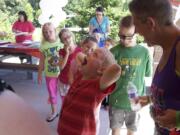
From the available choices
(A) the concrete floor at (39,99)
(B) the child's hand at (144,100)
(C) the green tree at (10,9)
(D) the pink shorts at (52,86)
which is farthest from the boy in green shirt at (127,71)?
(C) the green tree at (10,9)

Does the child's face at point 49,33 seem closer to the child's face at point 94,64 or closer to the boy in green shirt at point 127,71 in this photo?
the boy in green shirt at point 127,71

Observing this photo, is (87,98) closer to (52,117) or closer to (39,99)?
(52,117)

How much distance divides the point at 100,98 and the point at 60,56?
6.01 feet

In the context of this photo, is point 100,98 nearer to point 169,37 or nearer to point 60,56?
point 169,37

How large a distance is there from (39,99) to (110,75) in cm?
325

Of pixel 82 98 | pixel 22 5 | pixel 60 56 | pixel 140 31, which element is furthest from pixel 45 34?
pixel 22 5

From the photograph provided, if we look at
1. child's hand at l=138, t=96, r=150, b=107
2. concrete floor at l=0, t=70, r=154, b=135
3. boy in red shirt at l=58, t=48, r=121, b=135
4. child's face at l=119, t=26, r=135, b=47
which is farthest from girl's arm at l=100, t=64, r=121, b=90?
concrete floor at l=0, t=70, r=154, b=135

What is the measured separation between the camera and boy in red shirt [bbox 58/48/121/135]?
2.00 meters

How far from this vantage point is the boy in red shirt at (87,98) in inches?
78.6

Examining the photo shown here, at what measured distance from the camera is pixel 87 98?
2014mm

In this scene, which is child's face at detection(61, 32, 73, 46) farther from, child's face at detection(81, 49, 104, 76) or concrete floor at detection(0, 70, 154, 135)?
child's face at detection(81, 49, 104, 76)

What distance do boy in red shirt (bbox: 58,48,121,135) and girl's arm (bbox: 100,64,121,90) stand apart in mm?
44

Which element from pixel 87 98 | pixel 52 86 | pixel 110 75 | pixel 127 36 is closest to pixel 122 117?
pixel 127 36

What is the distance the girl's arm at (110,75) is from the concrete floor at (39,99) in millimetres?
1016
